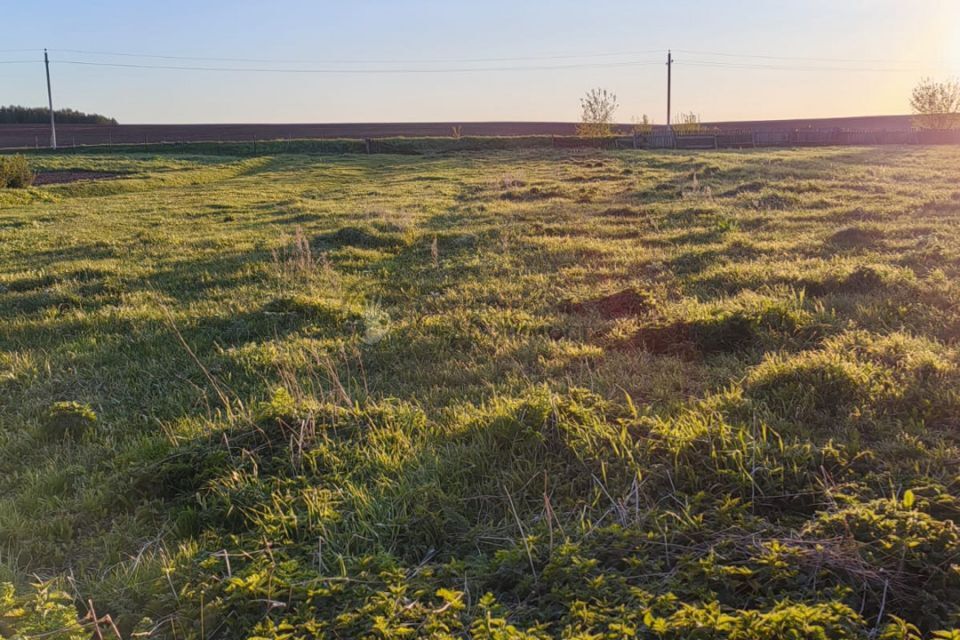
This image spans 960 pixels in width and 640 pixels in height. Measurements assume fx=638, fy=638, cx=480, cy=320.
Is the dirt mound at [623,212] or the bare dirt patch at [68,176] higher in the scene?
the bare dirt patch at [68,176]

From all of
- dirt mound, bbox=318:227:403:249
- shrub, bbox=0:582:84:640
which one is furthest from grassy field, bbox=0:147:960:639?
dirt mound, bbox=318:227:403:249

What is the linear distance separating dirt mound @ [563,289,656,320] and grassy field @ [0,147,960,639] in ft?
0.16

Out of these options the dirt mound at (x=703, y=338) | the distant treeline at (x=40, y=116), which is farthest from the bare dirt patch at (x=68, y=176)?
the distant treeline at (x=40, y=116)

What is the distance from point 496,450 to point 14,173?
1095 inches

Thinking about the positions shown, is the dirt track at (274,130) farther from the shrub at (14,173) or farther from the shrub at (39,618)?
the shrub at (39,618)

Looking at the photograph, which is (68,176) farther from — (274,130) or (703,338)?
(274,130)

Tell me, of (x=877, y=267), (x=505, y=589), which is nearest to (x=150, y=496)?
(x=505, y=589)

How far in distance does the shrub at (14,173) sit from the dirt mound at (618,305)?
25.7 meters

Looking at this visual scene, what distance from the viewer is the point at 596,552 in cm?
240

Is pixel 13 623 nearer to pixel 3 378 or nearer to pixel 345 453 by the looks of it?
pixel 345 453

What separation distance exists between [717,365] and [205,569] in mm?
3298

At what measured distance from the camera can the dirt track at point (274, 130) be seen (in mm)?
64312

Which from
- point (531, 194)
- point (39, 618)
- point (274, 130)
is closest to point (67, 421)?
point (39, 618)

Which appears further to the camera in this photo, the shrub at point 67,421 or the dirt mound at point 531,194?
the dirt mound at point 531,194
